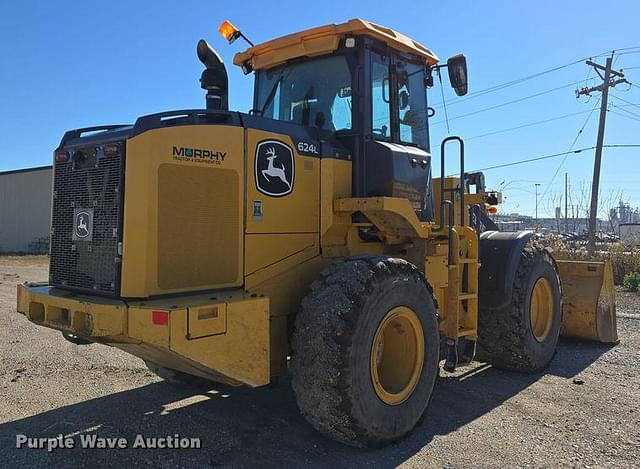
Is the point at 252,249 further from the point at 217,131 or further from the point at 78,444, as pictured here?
the point at 78,444

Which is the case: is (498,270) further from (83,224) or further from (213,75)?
(83,224)

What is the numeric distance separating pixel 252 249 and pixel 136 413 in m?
1.87

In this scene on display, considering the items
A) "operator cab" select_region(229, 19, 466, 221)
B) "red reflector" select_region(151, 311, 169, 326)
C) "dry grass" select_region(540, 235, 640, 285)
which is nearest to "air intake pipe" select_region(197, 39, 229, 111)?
"operator cab" select_region(229, 19, 466, 221)

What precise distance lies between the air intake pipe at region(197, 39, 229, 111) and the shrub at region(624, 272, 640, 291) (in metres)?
12.9

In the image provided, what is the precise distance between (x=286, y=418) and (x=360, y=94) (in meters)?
2.81

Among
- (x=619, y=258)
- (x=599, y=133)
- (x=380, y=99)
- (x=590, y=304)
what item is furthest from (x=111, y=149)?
(x=599, y=133)

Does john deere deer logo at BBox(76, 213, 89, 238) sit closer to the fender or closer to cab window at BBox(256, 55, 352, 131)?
cab window at BBox(256, 55, 352, 131)

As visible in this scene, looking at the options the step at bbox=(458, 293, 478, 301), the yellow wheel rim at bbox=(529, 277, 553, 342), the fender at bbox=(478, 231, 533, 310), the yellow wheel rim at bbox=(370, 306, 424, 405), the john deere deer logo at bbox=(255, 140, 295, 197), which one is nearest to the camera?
the john deere deer logo at bbox=(255, 140, 295, 197)

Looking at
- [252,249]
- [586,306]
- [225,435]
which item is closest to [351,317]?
[252,249]

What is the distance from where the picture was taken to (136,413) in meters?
4.88

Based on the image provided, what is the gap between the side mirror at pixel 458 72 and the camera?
5445mm

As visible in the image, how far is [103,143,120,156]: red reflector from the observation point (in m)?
3.87

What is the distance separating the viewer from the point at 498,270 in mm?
6316

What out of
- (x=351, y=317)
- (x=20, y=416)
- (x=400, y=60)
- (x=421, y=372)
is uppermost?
(x=400, y=60)
